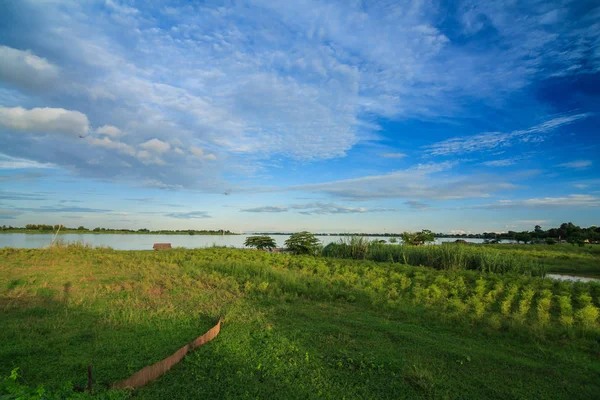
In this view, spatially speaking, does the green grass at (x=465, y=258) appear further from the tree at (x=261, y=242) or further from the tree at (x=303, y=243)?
the tree at (x=261, y=242)

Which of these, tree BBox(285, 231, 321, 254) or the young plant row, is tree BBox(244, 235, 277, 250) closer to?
tree BBox(285, 231, 321, 254)

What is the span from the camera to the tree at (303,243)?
82.4ft

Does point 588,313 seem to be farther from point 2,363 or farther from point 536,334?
point 2,363

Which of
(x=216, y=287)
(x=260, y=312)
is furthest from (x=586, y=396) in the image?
(x=216, y=287)

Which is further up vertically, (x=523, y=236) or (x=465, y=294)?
(x=523, y=236)

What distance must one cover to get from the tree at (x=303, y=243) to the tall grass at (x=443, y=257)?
977 millimetres

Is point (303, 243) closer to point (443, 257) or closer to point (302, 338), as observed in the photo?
point (443, 257)

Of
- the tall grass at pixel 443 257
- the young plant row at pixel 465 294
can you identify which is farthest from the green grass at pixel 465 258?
the young plant row at pixel 465 294

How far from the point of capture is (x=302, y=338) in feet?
20.9

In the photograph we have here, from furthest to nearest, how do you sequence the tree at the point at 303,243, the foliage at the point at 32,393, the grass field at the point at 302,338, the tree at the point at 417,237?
the tree at the point at 417,237
the tree at the point at 303,243
the grass field at the point at 302,338
the foliage at the point at 32,393

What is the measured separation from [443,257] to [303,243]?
10.3 m

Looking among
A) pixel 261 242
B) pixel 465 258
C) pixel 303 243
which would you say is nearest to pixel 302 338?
pixel 465 258


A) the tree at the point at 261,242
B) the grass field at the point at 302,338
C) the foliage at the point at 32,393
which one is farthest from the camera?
the tree at the point at 261,242

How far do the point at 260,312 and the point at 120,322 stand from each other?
10.00 feet
